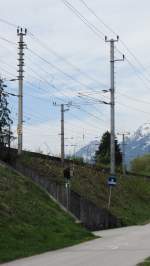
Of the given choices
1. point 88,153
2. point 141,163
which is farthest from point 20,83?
point 141,163

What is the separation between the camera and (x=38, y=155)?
157 ft

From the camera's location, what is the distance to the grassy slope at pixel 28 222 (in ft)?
78.6

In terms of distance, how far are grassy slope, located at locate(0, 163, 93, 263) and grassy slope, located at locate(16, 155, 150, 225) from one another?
200 inches

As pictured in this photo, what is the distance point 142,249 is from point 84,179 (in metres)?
25.1

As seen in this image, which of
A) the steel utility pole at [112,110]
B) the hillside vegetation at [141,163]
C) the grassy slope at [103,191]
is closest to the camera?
the grassy slope at [103,191]

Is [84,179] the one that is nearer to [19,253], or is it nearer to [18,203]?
[18,203]

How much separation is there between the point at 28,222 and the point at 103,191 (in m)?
21.8

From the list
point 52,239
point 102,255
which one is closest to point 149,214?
point 52,239

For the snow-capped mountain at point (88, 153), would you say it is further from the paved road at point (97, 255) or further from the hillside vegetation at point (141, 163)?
the paved road at point (97, 255)

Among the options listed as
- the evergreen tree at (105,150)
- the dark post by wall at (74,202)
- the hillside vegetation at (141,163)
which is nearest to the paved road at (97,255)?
the dark post by wall at (74,202)

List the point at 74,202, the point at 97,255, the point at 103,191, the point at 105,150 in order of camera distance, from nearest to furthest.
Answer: the point at 97,255 → the point at 74,202 → the point at 103,191 → the point at 105,150

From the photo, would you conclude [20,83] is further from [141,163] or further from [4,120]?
[141,163]

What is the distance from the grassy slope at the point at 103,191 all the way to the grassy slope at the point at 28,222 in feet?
16.7

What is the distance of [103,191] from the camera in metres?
50.3
